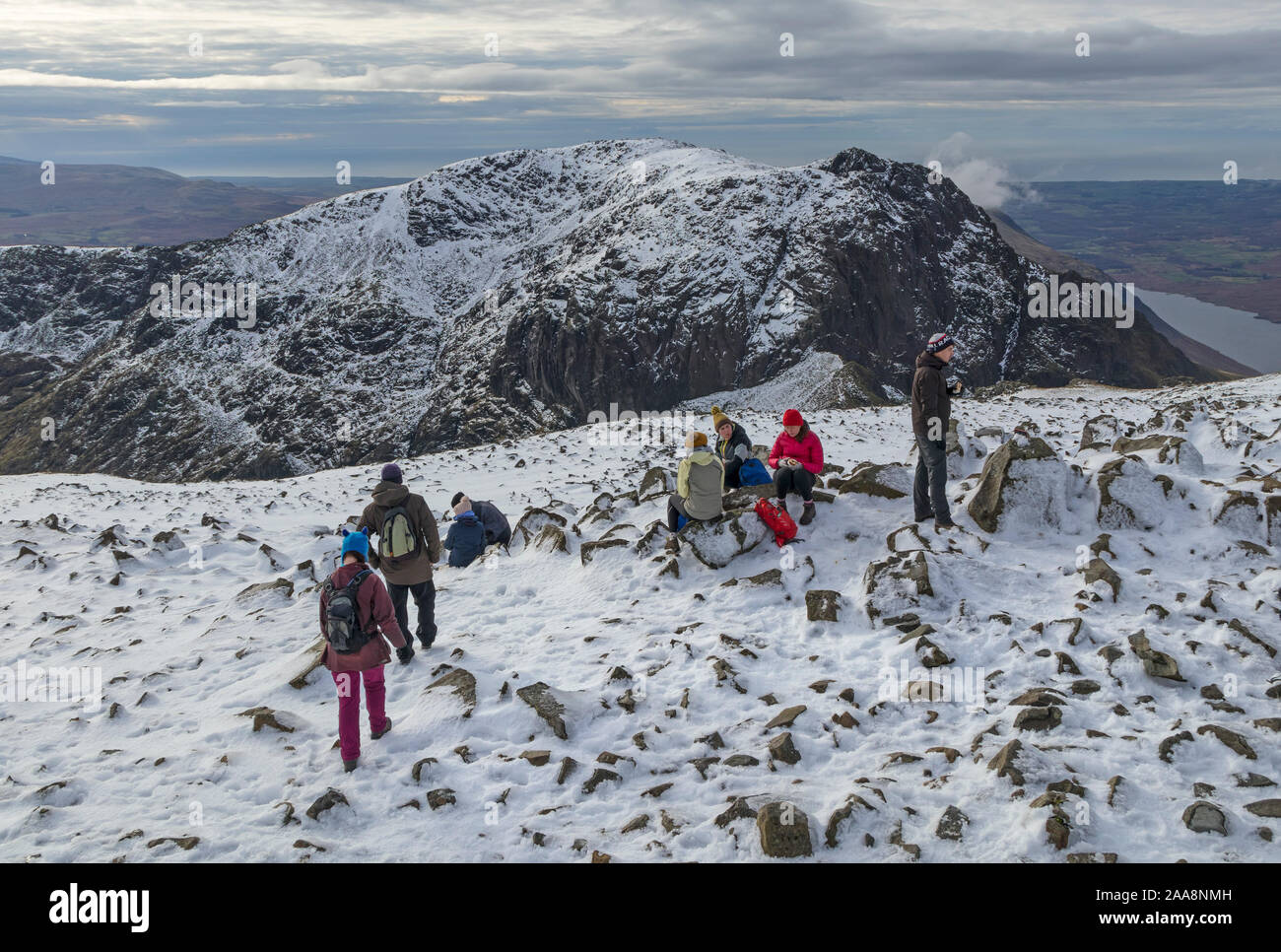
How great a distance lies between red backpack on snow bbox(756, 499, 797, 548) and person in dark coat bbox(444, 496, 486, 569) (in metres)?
6.01

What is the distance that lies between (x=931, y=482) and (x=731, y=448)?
11.9ft

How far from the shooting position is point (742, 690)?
9422 mm

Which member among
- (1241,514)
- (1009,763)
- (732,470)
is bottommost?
(1009,763)

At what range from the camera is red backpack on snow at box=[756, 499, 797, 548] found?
41.7 ft

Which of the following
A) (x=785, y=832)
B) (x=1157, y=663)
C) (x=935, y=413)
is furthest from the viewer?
(x=935, y=413)

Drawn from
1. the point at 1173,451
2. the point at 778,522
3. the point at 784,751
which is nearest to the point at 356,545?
the point at 784,751

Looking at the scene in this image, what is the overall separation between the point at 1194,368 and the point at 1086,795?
678 feet

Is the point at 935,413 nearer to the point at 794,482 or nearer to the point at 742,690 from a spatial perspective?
the point at 794,482

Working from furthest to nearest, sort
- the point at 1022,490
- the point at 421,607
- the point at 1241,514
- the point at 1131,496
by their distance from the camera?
1. the point at 1022,490
2. the point at 1131,496
3. the point at 1241,514
4. the point at 421,607

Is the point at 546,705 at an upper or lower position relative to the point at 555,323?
lower

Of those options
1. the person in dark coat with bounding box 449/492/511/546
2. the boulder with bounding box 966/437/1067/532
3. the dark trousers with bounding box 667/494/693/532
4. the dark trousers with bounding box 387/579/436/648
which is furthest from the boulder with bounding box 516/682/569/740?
the boulder with bounding box 966/437/1067/532

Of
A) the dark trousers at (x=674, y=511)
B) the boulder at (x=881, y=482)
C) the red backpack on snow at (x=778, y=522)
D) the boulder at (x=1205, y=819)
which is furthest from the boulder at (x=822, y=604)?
the boulder at (x=1205, y=819)

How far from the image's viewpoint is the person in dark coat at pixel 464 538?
1510cm
